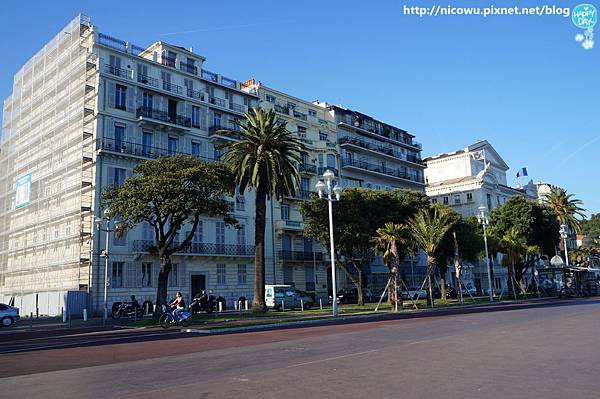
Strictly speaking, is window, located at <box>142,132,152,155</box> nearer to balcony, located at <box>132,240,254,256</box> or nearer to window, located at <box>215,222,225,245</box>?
balcony, located at <box>132,240,254,256</box>

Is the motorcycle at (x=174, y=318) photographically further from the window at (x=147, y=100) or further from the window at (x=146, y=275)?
the window at (x=147, y=100)

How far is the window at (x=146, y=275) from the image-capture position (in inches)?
1623

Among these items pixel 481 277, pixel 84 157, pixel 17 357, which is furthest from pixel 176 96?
pixel 481 277

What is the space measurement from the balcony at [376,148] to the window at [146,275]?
99.9ft

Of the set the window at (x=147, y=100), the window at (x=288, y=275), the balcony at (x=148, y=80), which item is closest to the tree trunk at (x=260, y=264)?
the window at (x=147, y=100)

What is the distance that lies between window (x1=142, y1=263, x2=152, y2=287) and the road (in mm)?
24434

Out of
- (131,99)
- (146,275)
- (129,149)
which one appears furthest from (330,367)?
(131,99)

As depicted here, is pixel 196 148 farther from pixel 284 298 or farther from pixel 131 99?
pixel 284 298

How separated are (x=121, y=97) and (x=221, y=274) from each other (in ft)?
58.0

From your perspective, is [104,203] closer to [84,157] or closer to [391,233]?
[84,157]

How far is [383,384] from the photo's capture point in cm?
832

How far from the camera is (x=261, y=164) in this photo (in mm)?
34344

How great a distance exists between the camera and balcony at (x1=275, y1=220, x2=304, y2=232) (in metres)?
52.5

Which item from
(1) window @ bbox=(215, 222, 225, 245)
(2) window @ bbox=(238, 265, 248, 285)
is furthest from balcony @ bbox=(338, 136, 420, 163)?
(2) window @ bbox=(238, 265, 248, 285)
